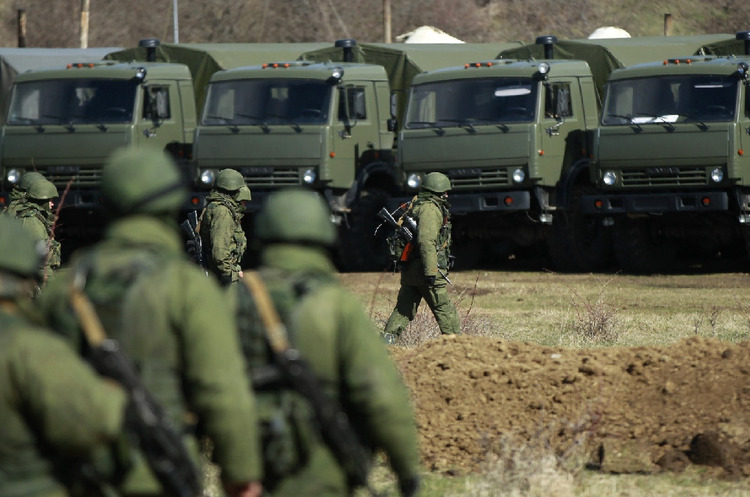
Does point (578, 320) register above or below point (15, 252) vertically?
below

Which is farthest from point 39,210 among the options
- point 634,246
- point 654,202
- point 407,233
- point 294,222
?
point 634,246

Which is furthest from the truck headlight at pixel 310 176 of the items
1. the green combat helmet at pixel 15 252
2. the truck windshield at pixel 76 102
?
the green combat helmet at pixel 15 252

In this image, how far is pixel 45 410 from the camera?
135 inches

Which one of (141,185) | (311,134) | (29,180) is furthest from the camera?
(311,134)

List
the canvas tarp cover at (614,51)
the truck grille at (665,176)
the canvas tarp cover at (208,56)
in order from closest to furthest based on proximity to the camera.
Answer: the truck grille at (665,176)
the canvas tarp cover at (614,51)
the canvas tarp cover at (208,56)

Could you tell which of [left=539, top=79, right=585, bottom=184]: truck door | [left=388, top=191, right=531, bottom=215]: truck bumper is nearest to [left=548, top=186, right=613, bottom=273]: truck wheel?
[left=539, top=79, right=585, bottom=184]: truck door

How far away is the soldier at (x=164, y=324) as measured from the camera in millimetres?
3764

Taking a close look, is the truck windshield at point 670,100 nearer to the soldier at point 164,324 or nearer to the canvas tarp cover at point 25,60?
the canvas tarp cover at point 25,60

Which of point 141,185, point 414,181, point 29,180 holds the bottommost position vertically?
point 414,181

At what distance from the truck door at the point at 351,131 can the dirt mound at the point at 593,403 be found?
30.3ft

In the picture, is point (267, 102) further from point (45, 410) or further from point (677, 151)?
point (45, 410)

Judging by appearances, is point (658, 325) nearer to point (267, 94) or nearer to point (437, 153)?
point (437, 153)

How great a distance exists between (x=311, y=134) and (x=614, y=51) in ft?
14.3

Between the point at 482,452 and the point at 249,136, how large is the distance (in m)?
11.1
